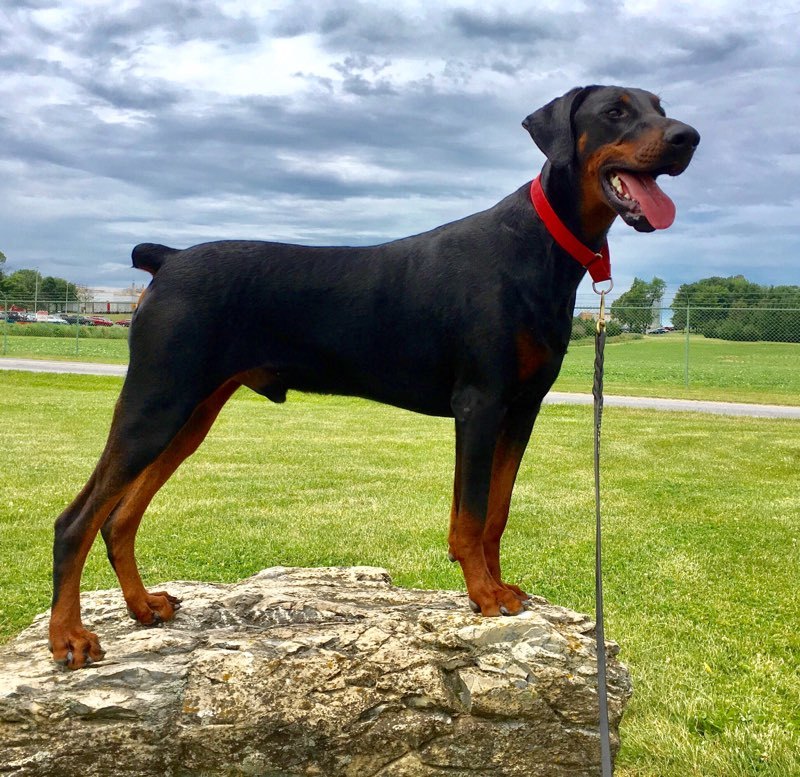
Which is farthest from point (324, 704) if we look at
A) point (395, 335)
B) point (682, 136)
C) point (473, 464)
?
point (682, 136)

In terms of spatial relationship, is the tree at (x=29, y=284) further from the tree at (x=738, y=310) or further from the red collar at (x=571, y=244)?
the red collar at (x=571, y=244)

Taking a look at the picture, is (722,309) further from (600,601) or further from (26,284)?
(26,284)

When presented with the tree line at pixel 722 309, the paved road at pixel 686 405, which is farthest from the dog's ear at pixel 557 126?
the tree line at pixel 722 309

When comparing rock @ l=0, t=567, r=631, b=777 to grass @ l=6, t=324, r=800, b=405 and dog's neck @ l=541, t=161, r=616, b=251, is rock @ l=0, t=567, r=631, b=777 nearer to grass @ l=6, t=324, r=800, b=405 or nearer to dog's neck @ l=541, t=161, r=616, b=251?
dog's neck @ l=541, t=161, r=616, b=251

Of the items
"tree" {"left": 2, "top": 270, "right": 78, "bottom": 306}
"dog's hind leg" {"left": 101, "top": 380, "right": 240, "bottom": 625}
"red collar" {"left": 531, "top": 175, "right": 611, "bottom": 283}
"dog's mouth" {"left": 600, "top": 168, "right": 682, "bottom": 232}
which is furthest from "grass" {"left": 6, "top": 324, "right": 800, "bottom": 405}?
"tree" {"left": 2, "top": 270, "right": 78, "bottom": 306}

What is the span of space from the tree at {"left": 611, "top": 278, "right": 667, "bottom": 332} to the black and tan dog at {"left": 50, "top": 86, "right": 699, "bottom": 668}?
22907 mm

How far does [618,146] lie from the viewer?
2.98 m

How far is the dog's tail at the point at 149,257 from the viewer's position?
3.57 meters

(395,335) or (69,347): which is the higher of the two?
(395,335)

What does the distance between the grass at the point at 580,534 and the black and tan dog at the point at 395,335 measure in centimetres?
169

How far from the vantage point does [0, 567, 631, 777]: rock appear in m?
3.32

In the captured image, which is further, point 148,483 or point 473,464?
point 148,483

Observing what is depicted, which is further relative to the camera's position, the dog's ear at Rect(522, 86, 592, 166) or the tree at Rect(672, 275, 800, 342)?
the tree at Rect(672, 275, 800, 342)

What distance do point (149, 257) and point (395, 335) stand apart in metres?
1.16
